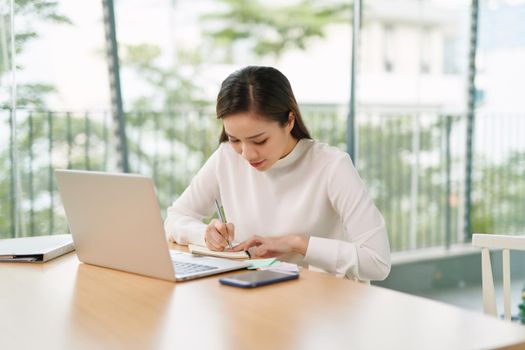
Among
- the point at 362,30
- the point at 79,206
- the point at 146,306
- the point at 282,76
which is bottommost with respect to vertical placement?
the point at 146,306

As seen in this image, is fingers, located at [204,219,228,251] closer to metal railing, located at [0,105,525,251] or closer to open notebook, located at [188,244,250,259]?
open notebook, located at [188,244,250,259]

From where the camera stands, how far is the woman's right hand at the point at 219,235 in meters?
1.94

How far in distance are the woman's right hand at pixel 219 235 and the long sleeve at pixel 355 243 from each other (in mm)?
217

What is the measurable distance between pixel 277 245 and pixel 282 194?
33 centimetres

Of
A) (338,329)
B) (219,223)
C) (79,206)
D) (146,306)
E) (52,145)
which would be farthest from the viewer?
(52,145)

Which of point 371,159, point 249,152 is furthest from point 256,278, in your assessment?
point 371,159

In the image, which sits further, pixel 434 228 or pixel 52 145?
pixel 434 228

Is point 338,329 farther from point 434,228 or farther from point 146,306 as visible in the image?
point 434,228

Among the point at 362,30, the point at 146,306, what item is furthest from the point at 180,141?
the point at 146,306

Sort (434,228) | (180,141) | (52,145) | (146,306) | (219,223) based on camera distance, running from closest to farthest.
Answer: (146,306) → (219,223) → (52,145) → (180,141) → (434,228)

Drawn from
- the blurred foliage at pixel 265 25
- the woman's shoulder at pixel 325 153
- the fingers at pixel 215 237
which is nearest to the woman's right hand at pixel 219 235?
the fingers at pixel 215 237

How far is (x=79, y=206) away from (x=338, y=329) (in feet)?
2.65

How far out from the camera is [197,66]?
4613 mm

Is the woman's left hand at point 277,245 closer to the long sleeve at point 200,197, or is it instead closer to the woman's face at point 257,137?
the woman's face at point 257,137
